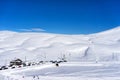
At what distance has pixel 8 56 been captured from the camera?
17950 centimetres

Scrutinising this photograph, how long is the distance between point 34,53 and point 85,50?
3352cm

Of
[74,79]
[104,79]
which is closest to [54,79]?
[74,79]

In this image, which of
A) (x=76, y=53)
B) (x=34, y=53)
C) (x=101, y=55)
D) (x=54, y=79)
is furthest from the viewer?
(x=34, y=53)

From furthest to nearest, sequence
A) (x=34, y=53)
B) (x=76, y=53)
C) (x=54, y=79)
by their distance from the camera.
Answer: (x=34, y=53), (x=76, y=53), (x=54, y=79)

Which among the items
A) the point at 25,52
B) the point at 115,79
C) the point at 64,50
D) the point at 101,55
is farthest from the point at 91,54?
the point at 115,79

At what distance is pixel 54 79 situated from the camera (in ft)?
119

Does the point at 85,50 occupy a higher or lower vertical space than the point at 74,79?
higher

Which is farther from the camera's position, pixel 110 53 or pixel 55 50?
pixel 55 50

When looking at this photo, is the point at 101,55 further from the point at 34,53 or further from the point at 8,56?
the point at 8,56

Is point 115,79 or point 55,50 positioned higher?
point 55,50

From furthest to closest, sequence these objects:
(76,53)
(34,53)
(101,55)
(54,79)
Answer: (34,53) < (76,53) < (101,55) < (54,79)

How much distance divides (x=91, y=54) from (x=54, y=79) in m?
127

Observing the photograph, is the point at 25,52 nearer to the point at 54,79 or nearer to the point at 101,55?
the point at 101,55

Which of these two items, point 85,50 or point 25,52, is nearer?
point 85,50
